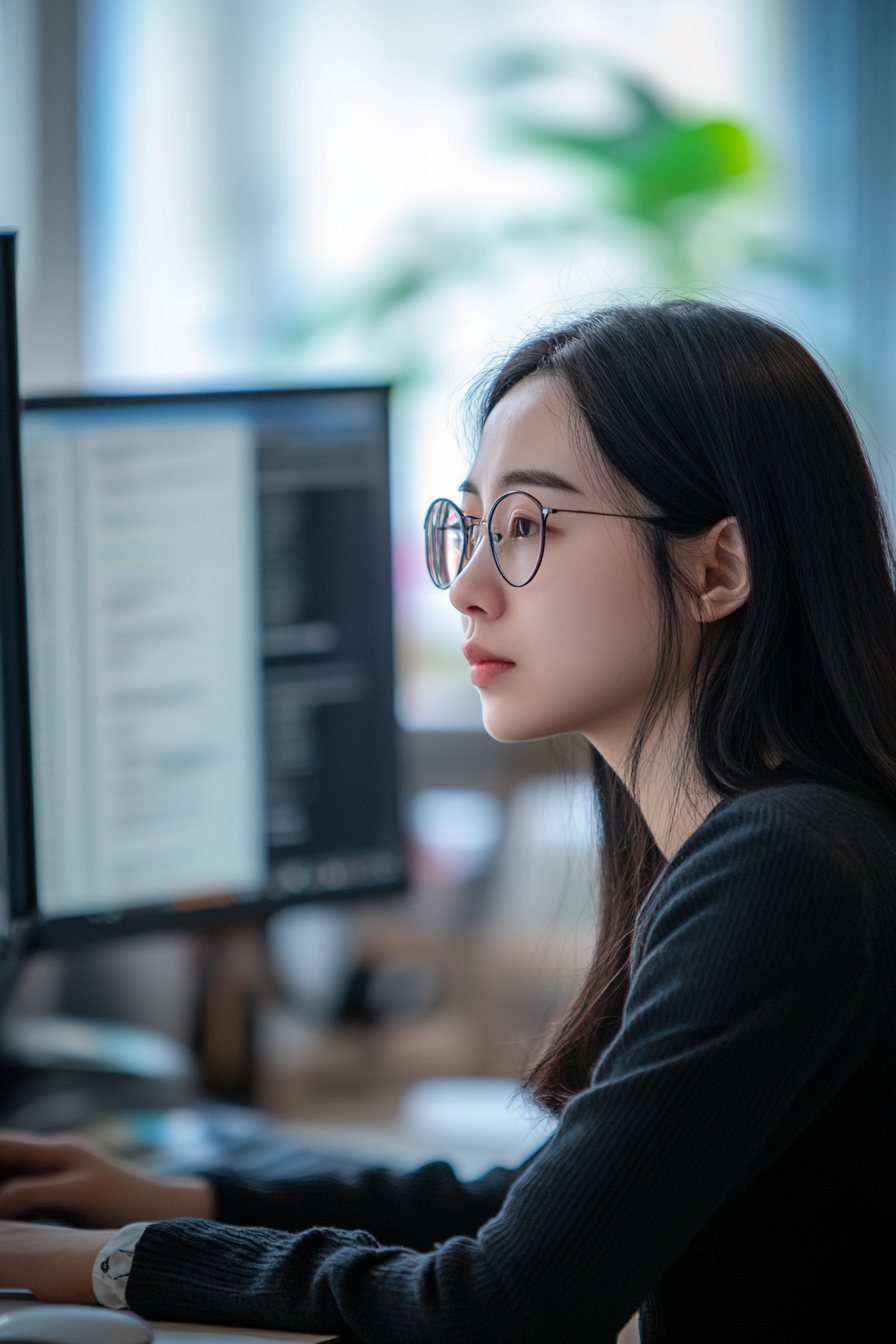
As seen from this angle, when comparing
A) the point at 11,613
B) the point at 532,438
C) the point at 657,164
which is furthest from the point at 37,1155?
the point at 657,164

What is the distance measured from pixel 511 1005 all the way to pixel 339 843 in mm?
712

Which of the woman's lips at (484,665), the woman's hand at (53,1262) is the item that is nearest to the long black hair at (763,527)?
the woman's lips at (484,665)

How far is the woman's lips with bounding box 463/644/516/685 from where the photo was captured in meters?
0.86

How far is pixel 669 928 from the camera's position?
0.69 metres

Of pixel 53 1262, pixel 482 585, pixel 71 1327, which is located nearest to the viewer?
pixel 71 1327

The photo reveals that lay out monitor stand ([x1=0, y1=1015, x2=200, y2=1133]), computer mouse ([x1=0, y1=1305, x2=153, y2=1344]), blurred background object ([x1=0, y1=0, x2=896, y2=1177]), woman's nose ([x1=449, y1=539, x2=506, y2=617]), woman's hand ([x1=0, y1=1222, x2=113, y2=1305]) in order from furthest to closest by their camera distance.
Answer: blurred background object ([x1=0, y1=0, x2=896, y2=1177]), monitor stand ([x1=0, y1=1015, x2=200, y2=1133]), woman's nose ([x1=449, y1=539, x2=506, y2=617]), woman's hand ([x1=0, y1=1222, x2=113, y2=1305]), computer mouse ([x1=0, y1=1305, x2=153, y2=1344])

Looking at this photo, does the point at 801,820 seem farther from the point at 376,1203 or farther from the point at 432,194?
the point at 432,194

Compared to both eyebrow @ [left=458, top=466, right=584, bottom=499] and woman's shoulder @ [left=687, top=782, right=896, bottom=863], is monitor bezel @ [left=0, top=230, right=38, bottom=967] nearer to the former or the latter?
eyebrow @ [left=458, top=466, right=584, bottom=499]

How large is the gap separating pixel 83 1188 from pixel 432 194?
189 cm

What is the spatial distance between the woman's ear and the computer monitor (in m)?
0.49

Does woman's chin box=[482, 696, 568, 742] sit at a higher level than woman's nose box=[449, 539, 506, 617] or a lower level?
lower

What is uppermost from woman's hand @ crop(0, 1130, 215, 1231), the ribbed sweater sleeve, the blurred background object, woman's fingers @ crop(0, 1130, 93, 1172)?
the blurred background object

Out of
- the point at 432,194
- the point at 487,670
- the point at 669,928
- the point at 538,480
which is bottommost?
the point at 669,928

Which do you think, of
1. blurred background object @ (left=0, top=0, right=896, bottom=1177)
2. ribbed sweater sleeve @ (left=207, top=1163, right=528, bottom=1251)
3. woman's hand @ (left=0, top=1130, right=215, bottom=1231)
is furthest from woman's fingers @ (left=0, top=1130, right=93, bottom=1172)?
blurred background object @ (left=0, top=0, right=896, bottom=1177)
